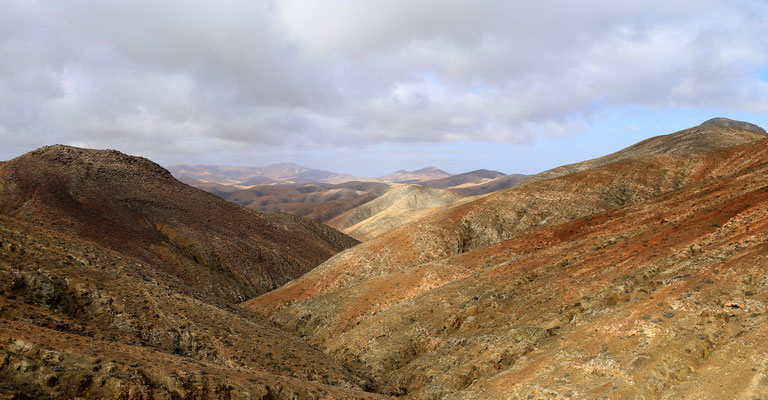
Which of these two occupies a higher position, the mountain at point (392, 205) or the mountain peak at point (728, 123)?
the mountain peak at point (728, 123)

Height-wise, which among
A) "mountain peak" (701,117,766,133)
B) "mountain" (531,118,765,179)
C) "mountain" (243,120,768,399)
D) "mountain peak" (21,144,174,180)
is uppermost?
"mountain peak" (701,117,766,133)

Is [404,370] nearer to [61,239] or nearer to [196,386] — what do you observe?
[196,386]

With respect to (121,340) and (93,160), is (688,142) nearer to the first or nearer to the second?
(121,340)

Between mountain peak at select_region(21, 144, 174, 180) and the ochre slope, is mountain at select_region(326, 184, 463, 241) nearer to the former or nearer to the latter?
mountain peak at select_region(21, 144, 174, 180)

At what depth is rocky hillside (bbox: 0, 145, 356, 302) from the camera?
138 feet

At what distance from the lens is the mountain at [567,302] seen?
41.0 feet

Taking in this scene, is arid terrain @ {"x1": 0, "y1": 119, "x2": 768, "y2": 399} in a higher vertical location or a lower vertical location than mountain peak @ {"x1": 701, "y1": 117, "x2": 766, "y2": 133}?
lower

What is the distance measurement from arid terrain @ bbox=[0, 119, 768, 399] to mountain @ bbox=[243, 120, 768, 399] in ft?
0.29

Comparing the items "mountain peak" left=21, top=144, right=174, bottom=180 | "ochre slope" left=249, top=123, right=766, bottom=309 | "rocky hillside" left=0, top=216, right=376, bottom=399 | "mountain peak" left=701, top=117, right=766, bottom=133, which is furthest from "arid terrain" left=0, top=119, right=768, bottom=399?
"mountain peak" left=701, top=117, right=766, bottom=133

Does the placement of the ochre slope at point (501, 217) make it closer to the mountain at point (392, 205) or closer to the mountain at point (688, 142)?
the mountain at point (688, 142)

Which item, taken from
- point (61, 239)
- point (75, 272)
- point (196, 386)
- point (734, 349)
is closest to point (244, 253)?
point (61, 239)

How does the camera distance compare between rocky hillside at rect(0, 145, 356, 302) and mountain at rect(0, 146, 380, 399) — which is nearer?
mountain at rect(0, 146, 380, 399)

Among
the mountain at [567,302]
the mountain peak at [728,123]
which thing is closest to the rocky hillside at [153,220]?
the mountain at [567,302]

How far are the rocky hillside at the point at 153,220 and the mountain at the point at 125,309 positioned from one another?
0.23 m
